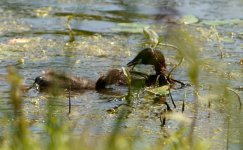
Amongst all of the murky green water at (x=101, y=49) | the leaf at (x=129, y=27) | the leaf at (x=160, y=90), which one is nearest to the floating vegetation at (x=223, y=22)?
the murky green water at (x=101, y=49)

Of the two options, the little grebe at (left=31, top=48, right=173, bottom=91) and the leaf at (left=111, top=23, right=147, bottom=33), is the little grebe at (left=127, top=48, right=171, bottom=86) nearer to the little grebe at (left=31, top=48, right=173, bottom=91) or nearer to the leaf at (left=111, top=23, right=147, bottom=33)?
the little grebe at (left=31, top=48, right=173, bottom=91)

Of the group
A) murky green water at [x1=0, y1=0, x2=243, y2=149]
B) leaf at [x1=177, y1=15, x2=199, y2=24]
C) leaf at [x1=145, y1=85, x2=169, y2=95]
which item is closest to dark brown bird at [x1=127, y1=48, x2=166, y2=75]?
murky green water at [x1=0, y1=0, x2=243, y2=149]

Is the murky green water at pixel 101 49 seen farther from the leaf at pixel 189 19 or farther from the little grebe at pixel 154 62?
the little grebe at pixel 154 62

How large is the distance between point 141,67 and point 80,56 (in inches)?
24.0

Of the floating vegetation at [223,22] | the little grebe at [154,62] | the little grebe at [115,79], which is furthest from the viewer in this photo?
the floating vegetation at [223,22]

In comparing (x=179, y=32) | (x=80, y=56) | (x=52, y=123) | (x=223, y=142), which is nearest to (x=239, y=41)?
(x=80, y=56)

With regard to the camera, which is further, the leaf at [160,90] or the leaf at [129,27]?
the leaf at [129,27]

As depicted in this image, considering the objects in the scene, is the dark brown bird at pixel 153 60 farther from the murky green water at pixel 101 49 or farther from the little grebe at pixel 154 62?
the murky green water at pixel 101 49

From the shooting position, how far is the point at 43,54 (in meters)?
6.45

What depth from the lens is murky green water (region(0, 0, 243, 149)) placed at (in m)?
4.46

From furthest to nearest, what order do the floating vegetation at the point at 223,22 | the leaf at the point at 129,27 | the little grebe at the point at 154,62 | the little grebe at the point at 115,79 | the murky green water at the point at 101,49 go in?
the floating vegetation at the point at 223,22
the leaf at the point at 129,27
the little grebe at the point at 154,62
the little grebe at the point at 115,79
the murky green water at the point at 101,49

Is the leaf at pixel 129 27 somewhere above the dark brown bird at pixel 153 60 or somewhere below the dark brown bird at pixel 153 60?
below

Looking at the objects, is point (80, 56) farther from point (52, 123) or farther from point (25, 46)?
point (52, 123)

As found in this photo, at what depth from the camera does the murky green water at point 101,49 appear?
446cm
